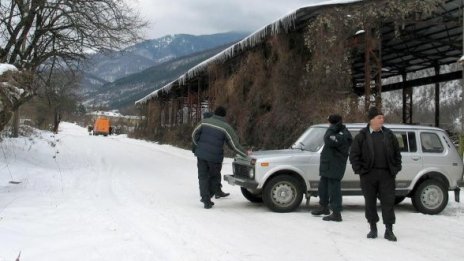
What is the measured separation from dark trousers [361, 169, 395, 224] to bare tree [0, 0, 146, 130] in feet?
41.7

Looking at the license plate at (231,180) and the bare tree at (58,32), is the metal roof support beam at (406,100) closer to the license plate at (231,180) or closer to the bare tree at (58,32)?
the bare tree at (58,32)

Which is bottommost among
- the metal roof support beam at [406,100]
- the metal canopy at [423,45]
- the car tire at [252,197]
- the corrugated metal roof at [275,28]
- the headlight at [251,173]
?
the car tire at [252,197]

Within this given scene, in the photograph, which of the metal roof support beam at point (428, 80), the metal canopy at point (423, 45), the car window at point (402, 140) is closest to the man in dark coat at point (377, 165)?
the car window at point (402, 140)

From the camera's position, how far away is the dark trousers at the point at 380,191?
25.3 ft

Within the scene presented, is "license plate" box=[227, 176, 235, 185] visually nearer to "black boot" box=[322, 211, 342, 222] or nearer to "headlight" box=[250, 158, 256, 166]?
"headlight" box=[250, 158, 256, 166]

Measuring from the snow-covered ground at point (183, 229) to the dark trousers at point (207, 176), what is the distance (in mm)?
353

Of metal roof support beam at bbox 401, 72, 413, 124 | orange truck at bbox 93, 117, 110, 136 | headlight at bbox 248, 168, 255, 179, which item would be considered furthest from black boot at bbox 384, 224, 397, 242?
orange truck at bbox 93, 117, 110, 136

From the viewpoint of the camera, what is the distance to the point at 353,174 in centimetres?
1021

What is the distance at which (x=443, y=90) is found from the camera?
194ft

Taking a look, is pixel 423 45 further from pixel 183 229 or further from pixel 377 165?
pixel 183 229

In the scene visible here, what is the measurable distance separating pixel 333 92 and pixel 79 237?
14.1m

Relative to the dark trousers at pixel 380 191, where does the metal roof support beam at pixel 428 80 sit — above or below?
above

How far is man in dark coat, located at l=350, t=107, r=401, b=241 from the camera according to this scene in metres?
7.68

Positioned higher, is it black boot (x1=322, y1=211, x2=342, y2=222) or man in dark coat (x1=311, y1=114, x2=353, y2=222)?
man in dark coat (x1=311, y1=114, x2=353, y2=222)
